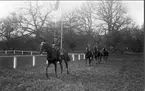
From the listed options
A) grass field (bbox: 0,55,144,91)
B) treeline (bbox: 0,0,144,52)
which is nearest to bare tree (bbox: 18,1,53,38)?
treeline (bbox: 0,0,144,52)

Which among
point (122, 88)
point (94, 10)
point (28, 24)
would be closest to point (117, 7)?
point (94, 10)

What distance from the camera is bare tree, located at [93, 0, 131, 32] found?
105 feet

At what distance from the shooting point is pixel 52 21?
30.4 metres

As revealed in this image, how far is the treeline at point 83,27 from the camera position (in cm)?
2822

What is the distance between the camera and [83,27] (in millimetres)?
34812

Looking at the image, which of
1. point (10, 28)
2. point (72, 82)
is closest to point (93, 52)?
point (72, 82)

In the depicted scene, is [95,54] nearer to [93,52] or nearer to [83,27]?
[93,52]

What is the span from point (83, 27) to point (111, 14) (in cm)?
582

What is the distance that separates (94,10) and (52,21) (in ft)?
28.5

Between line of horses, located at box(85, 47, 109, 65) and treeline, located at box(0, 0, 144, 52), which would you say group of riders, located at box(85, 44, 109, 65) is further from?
treeline, located at box(0, 0, 144, 52)

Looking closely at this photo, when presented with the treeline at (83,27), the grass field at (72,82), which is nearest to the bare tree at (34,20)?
the treeline at (83,27)

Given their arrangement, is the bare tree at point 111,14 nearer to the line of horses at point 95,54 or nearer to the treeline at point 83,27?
the treeline at point 83,27

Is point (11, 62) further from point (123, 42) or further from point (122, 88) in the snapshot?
point (123, 42)

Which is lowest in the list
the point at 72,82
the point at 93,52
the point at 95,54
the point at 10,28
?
the point at 72,82
